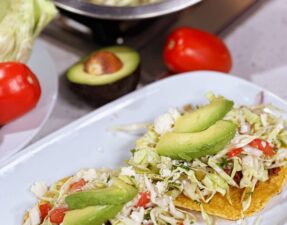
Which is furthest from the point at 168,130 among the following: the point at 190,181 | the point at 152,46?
the point at 152,46

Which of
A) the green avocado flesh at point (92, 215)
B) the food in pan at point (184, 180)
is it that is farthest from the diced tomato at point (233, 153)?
the green avocado flesh at point (92, 215)

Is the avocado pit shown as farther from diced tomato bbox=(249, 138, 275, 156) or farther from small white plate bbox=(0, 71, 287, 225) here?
diced tomato bbox=(249, 138, 275, 156)

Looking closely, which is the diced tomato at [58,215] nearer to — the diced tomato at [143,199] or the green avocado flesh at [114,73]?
the diced tomato at [143,199]

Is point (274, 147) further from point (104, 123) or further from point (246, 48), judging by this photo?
point (246, 48)

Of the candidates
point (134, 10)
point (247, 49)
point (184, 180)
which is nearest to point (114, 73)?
point (134, 10)

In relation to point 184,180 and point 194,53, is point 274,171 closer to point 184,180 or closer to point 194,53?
point 184,180

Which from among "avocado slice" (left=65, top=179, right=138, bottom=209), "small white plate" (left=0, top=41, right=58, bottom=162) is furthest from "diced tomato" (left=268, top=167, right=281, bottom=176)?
"small white plate" (left=0, top=41, right=58, bottom=162)
